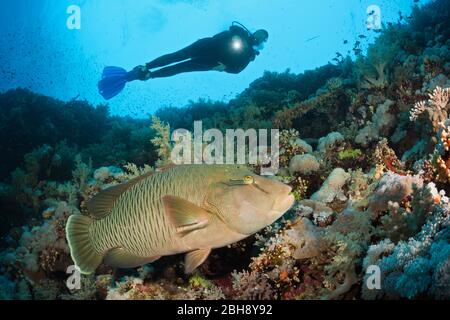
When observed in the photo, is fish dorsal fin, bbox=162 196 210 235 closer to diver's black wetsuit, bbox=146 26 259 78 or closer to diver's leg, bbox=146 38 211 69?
diver's black wetsuit, bbox=146 26 259 78

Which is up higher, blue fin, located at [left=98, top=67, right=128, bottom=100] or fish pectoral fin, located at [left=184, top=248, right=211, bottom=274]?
blue fin, located at [left=98, top=67, right=128, bottom=100]

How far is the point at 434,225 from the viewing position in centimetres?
235

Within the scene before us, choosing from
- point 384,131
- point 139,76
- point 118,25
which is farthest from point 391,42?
point 118,25

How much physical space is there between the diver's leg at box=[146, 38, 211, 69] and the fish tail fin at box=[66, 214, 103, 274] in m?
9.98

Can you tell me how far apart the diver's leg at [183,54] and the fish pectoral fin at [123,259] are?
10.2m

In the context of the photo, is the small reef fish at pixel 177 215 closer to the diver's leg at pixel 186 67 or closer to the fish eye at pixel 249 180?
the fish eye at pixel 249 180

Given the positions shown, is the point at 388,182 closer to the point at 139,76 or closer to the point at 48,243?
the point at 48,243

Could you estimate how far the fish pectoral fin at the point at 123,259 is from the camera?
8.30ft

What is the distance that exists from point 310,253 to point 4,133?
1412cm

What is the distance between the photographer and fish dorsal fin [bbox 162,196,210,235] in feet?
7.27

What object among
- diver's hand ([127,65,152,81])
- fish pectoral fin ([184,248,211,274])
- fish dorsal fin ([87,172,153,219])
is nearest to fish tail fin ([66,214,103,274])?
fish dorsal fin ([87,172,153,219])

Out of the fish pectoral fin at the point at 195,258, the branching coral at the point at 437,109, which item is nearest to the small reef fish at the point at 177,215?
the fish pectoral fin at the point at 195,258

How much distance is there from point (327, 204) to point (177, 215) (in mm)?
2292
